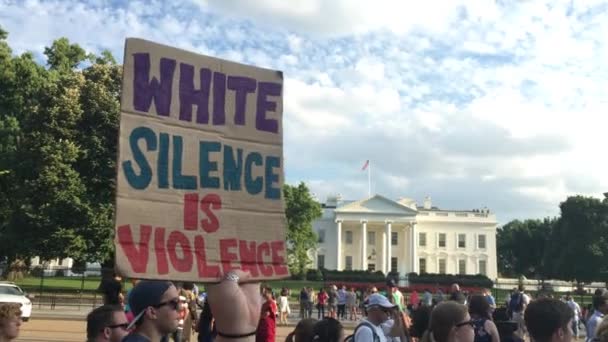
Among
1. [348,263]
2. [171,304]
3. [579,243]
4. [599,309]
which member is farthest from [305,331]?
[348,263]

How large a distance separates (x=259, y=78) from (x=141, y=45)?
616 mm

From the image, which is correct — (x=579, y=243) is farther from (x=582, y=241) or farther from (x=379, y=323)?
(x=379, y=323)

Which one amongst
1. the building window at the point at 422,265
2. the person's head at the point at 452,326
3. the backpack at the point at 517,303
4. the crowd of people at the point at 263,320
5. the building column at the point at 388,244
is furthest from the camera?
the building window at the point at 422,265

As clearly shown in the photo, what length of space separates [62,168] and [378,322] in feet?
94.3

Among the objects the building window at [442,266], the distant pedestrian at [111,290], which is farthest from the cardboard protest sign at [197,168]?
the building window at [442,266]

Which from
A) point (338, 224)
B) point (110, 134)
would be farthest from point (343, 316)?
point (338, 224)

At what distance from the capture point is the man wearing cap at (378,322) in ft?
17.9

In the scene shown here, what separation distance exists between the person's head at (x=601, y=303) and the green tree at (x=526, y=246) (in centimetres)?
9748

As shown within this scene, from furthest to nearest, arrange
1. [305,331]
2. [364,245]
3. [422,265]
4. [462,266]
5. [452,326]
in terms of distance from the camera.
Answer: [422,265] → [462,266] → [364,245] → [305,331] → [452,326]

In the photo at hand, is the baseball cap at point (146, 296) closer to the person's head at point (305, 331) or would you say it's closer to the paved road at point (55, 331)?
the person's head at point (305, 331)

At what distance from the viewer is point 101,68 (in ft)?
117

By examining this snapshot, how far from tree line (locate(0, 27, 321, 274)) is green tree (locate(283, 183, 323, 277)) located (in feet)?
113

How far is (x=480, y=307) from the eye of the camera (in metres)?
5.96

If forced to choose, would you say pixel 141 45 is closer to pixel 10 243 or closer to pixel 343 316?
pixel 343 316
